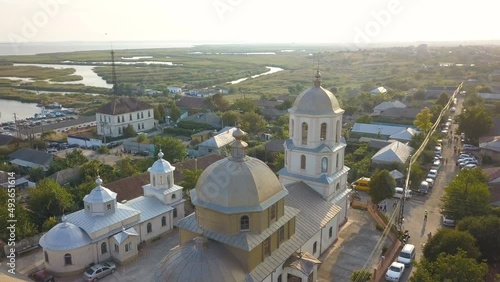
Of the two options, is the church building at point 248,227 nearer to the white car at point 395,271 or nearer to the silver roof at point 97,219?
the white car at point 395,271

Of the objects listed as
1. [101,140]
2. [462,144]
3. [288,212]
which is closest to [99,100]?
[101,140]

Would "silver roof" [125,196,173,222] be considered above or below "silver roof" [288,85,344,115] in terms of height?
below

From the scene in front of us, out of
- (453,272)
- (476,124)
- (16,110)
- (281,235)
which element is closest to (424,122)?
(476,124)

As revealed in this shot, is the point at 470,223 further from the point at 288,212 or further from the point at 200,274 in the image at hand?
the point at 200,274

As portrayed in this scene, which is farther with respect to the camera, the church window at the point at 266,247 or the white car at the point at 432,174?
the white car at the point at 432,174

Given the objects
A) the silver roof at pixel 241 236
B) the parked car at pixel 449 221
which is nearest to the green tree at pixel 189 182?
the silver roof at pixel 241 236

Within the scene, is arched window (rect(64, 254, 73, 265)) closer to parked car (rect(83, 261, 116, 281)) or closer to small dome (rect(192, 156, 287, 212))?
parked car (rect(83, 261, 116, 281))

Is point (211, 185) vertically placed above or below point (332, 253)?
above

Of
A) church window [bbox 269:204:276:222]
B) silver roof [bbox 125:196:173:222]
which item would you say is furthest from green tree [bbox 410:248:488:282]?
silver roof [bbox 125:196:173:222]
